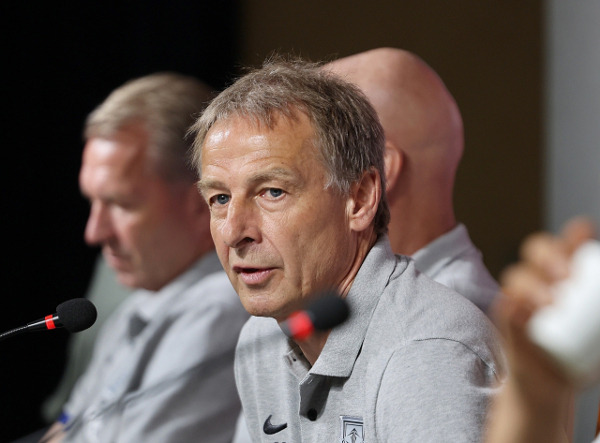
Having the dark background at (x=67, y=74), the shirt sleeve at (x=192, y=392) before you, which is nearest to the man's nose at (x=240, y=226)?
the shirt sleeve at (x=192, y=392)

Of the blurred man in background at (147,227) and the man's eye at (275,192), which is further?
the blurred man in background at (147,227)

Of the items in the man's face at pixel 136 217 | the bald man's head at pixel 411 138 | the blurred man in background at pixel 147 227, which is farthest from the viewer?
the man's face at pixel 136 217

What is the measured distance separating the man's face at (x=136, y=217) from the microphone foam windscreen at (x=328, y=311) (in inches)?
59.9

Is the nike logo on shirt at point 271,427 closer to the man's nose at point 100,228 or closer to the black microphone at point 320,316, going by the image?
the black microphone at point 320,316

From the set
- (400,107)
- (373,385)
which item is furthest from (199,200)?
(373,385)

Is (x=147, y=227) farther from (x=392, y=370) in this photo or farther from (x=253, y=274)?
(x=392, y=370)

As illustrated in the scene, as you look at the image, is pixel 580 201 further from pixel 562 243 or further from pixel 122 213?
pixel 562 243

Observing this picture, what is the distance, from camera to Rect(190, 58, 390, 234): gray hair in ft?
4.81

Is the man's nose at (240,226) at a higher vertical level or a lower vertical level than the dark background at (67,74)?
higher

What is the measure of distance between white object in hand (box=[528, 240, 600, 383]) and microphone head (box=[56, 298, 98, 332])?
83 centimetres

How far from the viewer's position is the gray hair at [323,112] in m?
1.47

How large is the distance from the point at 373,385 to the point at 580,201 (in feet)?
5.49

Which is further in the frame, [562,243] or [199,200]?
[199,200]

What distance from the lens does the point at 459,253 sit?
2.04 m
